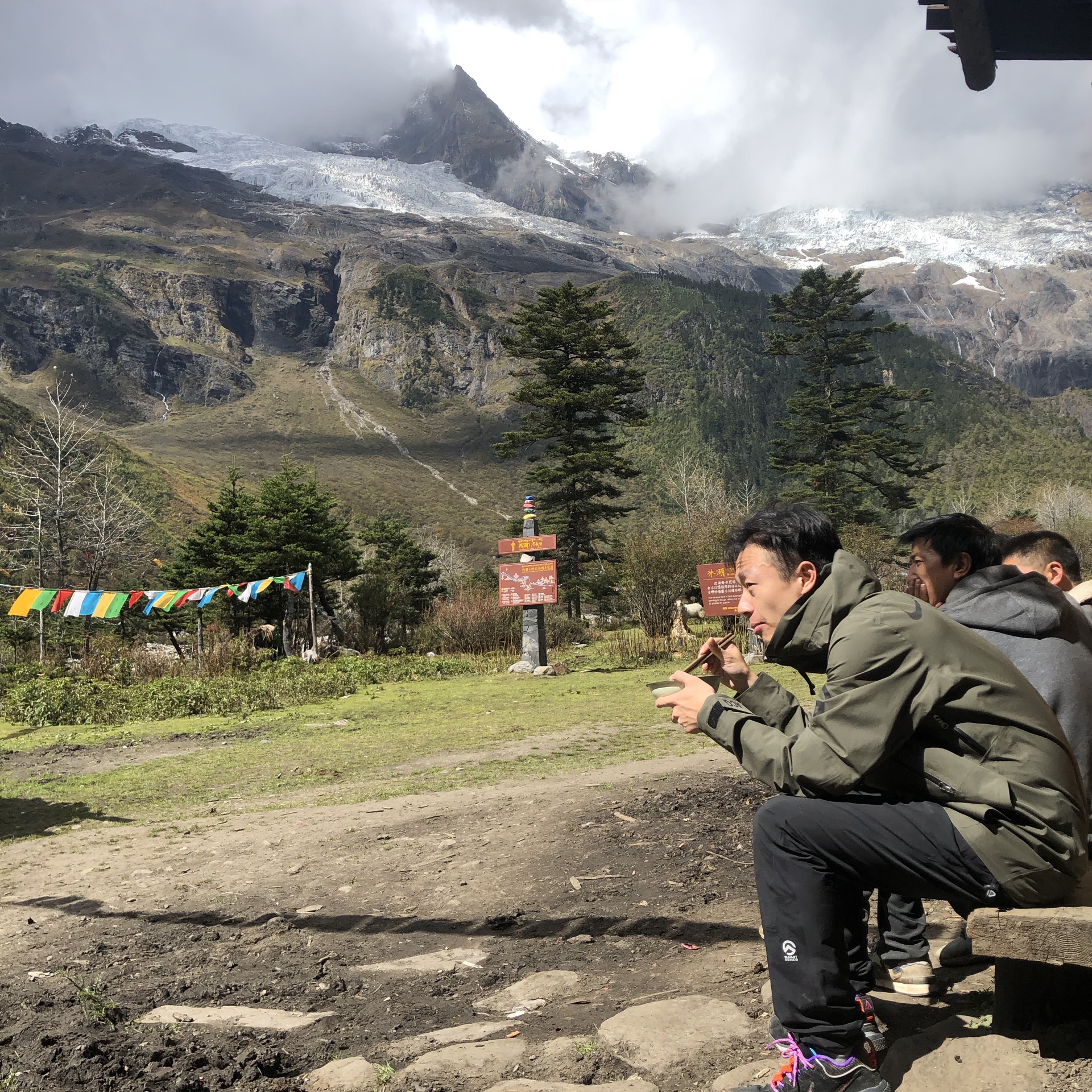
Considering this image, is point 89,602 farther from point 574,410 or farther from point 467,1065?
point 574,410

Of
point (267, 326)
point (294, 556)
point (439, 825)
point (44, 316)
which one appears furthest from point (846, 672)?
point (267, 326)

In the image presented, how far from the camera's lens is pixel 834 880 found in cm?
Result: 206

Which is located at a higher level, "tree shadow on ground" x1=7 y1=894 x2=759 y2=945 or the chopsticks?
the chopsticks

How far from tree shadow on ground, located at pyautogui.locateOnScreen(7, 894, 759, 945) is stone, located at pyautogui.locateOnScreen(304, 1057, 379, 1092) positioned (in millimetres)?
1185

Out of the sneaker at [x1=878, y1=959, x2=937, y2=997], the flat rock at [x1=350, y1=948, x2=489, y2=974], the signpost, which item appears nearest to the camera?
the sneaker at [x1=878, y1=959, x2=937, y2=997]

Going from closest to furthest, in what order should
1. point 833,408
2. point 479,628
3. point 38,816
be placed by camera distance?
point 38,816 → point 479,628 → point 833,408

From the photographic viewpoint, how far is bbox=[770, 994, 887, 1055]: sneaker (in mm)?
2135

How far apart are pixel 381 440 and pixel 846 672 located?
121 metres

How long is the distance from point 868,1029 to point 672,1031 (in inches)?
20.4

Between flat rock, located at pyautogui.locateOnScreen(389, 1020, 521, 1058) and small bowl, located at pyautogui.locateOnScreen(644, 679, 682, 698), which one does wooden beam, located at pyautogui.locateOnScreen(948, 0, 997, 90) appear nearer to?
small bowl, located at pyautogui.locateOnScreen(644, 679, 682, 698)

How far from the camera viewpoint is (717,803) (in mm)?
5227

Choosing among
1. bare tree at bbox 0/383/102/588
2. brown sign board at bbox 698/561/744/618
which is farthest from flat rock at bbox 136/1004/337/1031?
bare tree at bbox 0/383/102/588

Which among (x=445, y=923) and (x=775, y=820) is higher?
(x=775, y=820)

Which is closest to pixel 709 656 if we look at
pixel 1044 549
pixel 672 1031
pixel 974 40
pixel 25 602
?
pixel 672 1031
